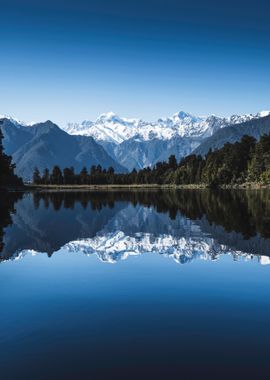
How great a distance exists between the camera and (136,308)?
1795 centimetres

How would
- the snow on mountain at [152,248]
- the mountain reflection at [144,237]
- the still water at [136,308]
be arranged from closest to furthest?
the still water at [136,308] < the snow on mountain at [152,248] < the mountain reflection at [144,237]

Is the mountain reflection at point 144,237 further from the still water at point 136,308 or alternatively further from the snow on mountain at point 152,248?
the still water at point 136,308

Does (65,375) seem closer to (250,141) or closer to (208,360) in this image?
(208,360)

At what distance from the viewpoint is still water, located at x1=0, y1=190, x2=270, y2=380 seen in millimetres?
12516

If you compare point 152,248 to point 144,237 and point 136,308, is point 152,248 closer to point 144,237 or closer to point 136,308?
point 144,237

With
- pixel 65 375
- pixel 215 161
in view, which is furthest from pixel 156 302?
pixel 215 161

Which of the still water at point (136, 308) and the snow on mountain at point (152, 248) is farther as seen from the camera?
the snow on mountain at point (152, 248)

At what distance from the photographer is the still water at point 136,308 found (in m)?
12.5

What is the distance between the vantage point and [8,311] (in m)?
17.6

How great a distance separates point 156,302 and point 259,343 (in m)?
5.68

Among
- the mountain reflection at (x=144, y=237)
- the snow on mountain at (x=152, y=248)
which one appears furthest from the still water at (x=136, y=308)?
the mountain reflection at (x=144, y=237)

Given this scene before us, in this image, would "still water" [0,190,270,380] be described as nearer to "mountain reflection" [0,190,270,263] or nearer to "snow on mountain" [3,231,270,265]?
"snow on mountain" [3,231,270,265]

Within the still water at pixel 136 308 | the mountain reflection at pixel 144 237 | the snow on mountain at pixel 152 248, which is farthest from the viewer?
the mountain reflection at pixel 144 237

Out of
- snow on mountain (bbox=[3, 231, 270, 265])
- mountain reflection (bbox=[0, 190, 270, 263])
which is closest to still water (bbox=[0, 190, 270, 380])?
snow on mountain (bbox=[3, 231, 270, 265])
